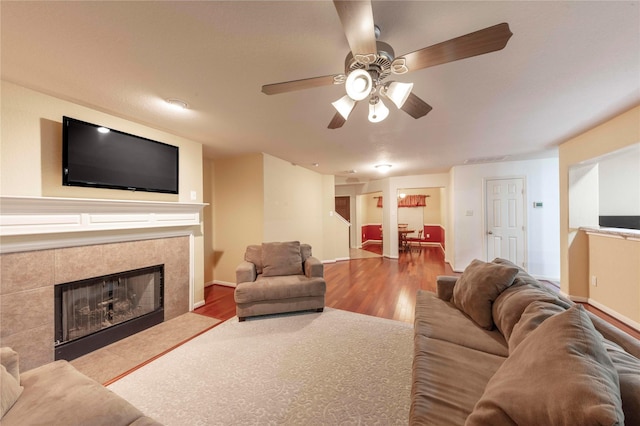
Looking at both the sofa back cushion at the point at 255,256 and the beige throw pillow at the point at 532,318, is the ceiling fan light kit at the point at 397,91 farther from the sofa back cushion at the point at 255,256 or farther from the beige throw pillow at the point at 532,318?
the sofa back cushion at the point at 255,256

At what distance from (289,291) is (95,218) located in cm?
211

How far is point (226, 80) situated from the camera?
180 centimetres

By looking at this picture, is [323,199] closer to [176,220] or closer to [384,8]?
[176,220]

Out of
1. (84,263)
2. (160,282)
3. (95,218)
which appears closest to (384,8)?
(95,218)

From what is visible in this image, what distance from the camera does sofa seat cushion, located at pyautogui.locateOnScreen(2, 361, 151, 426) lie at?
936 mm

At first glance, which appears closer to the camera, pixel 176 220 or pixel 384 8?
pixel 384 8

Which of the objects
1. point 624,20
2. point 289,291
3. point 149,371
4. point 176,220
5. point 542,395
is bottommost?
point 149,371

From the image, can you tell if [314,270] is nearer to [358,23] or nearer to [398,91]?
[398,91]

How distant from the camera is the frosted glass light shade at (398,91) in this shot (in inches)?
51.4

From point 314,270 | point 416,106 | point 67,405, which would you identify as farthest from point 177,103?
point 314,270

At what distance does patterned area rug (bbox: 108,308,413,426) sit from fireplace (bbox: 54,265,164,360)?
76cm

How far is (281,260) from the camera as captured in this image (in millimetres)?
3186

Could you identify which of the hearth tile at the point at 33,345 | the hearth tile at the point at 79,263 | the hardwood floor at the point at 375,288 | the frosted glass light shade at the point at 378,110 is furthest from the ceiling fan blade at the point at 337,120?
the hearth tile at the point at 33,345

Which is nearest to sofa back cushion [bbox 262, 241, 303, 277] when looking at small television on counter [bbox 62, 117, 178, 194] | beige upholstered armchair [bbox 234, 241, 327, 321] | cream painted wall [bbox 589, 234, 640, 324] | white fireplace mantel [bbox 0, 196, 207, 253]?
beige upholstered armchair [bbox 234, 241, 327, 321]
